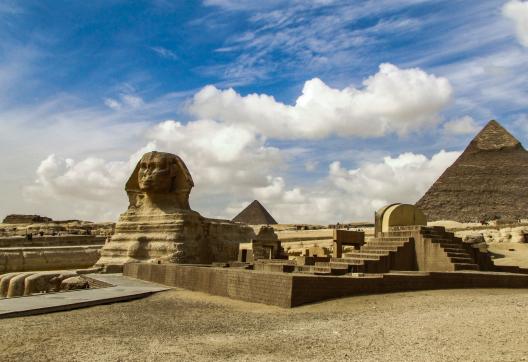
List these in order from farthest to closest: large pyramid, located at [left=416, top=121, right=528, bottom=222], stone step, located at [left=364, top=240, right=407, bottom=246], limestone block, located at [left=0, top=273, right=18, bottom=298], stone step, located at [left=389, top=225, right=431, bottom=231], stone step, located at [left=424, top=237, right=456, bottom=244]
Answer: large pyramid, located at [left=416, top=121, right=528, bottom=222] → limestone block, located at [left=0, top=273, right=18, bottom=298] → stone step, located at [left=389, top=225, right=431, bottom=231] → stone step, located at [left=364, top=240, right=407, bottom=246] → stone step, located at [left=424, top=237, right=456, bottom=244]

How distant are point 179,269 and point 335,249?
3985 mm

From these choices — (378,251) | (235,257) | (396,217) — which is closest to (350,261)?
(378,251)

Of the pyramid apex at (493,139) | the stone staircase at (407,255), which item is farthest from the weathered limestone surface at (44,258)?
the pyramid apex at (493,139)

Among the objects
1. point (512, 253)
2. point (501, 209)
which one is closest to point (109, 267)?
point (512, 253)

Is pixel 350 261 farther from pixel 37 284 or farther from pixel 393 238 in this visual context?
pixel 37 284

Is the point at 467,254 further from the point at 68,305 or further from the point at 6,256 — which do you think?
the point at 6,256

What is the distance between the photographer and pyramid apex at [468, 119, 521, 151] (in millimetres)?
101812

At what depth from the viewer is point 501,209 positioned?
90062 millimetres

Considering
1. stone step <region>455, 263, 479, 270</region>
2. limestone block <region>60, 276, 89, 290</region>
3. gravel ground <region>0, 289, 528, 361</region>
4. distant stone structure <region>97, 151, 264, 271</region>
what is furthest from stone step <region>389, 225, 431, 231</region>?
limestone block <region>60, 276, 89, 290</region>

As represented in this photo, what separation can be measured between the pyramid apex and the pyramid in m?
61.1

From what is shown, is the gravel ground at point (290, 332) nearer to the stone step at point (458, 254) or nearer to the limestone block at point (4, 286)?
the stone step at point (458, 254)

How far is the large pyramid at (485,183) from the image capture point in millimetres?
90188

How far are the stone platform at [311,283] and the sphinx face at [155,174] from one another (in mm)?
6596

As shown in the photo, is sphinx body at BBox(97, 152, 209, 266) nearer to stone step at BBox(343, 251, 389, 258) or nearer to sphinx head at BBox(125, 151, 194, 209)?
sphinx head at BBox(125, 151, 194, 209)
